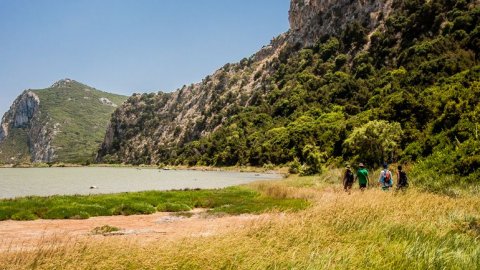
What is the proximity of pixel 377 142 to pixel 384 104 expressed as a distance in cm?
2512

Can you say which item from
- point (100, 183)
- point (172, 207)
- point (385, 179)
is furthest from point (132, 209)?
point (100, 183)

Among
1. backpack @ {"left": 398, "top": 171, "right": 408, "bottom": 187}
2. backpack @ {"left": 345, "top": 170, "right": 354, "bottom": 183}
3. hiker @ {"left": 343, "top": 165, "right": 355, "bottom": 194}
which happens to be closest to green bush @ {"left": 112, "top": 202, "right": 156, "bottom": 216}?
hiker @ {"left": 343, "top": 165, "right": 355, "bottom": 194}

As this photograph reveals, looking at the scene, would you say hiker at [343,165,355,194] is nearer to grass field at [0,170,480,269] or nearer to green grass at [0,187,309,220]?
green grass at [0,187,309,220]

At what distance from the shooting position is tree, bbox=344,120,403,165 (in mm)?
58531

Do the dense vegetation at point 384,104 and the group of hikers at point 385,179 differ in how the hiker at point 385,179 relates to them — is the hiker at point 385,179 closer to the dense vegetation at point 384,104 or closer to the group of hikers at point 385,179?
the group of hikers at point 385,179

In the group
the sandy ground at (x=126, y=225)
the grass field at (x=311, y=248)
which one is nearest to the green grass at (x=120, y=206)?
the sandy ground at (x=126, y=225)

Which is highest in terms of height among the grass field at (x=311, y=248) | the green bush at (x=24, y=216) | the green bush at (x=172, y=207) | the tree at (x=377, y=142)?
the tree at (x=377, y=142)

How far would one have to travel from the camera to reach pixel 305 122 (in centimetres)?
14550

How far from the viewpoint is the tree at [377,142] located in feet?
192

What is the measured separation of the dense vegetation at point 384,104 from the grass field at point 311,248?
627 inches

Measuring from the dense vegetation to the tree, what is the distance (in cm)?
15

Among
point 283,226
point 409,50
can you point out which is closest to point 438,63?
point 409,50

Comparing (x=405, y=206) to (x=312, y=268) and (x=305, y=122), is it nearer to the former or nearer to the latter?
(x=312, y=268)

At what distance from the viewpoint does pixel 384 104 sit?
82.4 m
